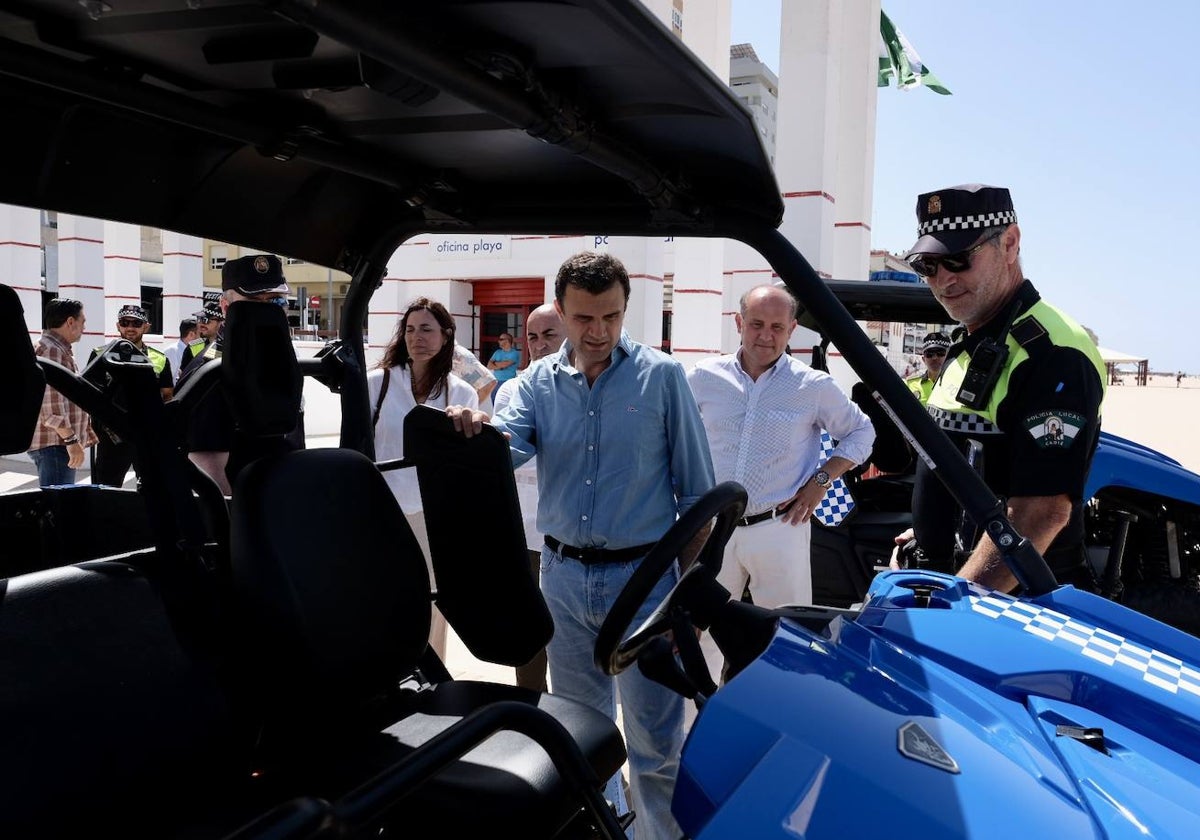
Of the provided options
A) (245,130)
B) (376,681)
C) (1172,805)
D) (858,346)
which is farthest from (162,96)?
(1172,805)

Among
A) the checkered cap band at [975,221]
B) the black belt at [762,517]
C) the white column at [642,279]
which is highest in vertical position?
the white column at [642,279]

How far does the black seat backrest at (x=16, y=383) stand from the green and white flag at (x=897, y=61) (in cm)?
1754

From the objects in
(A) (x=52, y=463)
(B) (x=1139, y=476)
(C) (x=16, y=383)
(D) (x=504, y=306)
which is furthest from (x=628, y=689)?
(D) (x=504, y=306)

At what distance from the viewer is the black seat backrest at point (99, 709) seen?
4.86 feet

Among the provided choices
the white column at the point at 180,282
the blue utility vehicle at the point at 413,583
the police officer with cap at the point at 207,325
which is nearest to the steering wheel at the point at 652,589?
the blue utility vehicle at the point at 413,583

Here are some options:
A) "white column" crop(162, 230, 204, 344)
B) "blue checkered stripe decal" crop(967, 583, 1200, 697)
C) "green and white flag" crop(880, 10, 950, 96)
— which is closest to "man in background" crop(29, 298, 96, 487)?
"blue checkered stripe decal" crop(967, 583, 1200, 697)

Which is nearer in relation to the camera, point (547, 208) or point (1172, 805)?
point (1172, 805)

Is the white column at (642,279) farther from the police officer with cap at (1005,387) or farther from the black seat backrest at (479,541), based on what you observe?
the black seat backrest at (479,541)

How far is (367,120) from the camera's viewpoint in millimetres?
2018

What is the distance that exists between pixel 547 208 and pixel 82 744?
5.16 feet

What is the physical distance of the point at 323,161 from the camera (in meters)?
2.03

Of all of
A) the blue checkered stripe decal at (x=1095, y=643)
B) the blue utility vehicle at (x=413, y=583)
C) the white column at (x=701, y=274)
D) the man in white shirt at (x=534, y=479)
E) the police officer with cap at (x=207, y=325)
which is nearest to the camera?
the blue utility vehicle at (x=413, y=583)

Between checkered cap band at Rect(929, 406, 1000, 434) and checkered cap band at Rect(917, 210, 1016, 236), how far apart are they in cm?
48

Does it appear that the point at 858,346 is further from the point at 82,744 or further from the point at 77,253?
the point at 77,253
